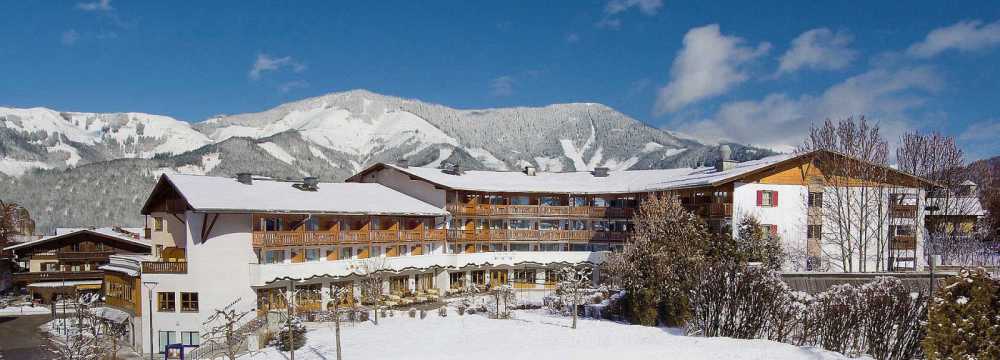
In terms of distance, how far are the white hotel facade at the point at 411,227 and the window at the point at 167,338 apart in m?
0.06

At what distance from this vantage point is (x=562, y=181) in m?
56.1

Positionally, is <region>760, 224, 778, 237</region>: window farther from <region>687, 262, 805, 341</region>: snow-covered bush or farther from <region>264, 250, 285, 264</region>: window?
<region>264, 250, 285, 264</region>: window

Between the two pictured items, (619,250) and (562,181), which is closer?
(619,250)

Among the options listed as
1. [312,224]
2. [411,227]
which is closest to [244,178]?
[312,224]

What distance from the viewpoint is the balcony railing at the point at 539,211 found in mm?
49688

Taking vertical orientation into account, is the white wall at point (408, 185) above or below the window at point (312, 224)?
above

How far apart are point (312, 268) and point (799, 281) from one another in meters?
27.5

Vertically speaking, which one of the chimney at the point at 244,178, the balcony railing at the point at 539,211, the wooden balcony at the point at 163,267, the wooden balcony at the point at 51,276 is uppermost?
the chimney at the point at 244,178

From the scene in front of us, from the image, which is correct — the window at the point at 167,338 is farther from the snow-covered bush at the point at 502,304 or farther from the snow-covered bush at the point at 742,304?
the snow-covered bush at the point at 742,304

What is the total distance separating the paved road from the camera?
36.2 m

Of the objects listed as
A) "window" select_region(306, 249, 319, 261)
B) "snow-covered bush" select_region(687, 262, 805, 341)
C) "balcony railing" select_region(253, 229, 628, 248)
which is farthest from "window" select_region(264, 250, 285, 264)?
"snow-covered bush" select_region(687, 262, 805, 341)

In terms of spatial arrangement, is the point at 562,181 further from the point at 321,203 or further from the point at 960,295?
the point at 960,295

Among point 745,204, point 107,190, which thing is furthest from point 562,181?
point 107,190

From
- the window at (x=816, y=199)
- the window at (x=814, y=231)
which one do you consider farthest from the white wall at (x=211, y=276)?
the window at (x=816, y=199)
